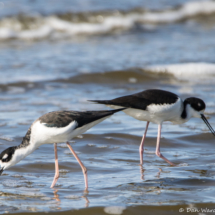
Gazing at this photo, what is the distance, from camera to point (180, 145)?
5.91 m

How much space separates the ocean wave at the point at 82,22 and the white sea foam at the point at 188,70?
558 cm

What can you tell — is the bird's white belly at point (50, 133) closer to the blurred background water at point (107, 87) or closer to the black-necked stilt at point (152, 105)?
the blurred background water at point (107, 87)

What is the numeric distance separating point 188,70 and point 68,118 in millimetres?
6450

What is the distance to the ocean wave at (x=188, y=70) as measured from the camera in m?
10.1

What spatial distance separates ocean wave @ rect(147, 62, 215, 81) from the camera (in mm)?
10136

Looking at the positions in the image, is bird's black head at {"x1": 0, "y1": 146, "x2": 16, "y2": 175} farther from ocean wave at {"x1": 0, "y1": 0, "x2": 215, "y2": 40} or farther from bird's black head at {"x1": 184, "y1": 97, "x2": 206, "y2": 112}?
ocean wave at {"x1": 0, "y1": 0, "x2": 215, "y2": 40}

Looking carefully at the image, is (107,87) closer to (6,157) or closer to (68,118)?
(68,118)

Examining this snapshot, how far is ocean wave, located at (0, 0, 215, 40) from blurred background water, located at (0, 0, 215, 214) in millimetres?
40

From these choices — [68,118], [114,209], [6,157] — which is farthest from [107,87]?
[114,209]

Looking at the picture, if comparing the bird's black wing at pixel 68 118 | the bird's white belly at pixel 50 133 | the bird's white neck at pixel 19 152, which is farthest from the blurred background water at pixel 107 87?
the bird's black wing at pixel 68 118

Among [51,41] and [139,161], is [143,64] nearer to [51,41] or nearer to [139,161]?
[51,41]

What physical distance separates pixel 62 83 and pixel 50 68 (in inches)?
50.1

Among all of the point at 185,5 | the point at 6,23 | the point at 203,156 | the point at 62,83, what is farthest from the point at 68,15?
the point at 203,156

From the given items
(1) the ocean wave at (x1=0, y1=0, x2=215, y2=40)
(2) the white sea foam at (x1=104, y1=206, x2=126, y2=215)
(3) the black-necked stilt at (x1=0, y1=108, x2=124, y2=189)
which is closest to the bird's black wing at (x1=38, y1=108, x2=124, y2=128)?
(3) the black-necked stilt at (x1=0, y1=108, x2=124, y2=189)
